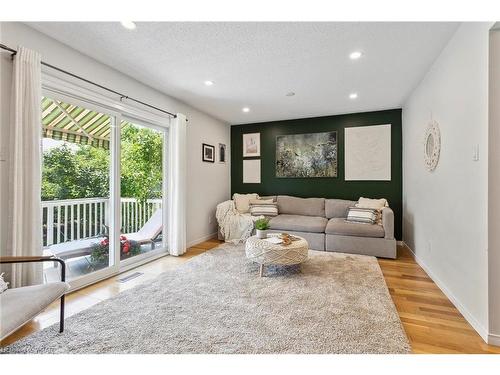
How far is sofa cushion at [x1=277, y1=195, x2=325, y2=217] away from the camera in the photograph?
4824 mm

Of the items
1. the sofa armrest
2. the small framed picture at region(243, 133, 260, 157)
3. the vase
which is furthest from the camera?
the small framed picture at region(243, 133, 260, 157)

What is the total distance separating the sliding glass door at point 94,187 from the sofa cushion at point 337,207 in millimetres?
3205

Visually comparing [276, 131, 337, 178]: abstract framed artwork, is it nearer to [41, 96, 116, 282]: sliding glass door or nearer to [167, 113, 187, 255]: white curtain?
[167, 113, 187, 255]: white curtain

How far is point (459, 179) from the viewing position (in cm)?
214

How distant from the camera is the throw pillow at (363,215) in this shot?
13.0 ft

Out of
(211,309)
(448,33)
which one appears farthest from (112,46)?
(448,33)

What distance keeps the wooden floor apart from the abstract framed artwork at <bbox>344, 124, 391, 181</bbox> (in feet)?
5.98

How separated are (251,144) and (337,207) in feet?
7.74

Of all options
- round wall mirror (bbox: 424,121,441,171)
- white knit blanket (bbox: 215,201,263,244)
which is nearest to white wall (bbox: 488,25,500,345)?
round wall mirror (bbox: 424,121,441,171)

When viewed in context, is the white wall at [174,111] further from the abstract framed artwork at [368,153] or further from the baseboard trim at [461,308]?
the baseboard trim at [461,308]

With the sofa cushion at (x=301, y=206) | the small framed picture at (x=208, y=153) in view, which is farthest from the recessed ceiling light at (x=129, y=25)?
the sofa cushion at (x=301, y=206)

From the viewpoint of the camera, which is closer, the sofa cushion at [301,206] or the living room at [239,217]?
the living room at [239,217]

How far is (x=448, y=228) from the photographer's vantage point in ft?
7.89

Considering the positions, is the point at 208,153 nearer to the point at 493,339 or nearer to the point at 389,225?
the point at 389,225
